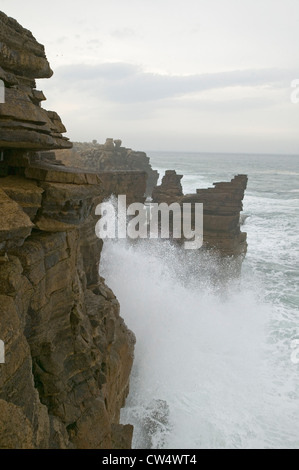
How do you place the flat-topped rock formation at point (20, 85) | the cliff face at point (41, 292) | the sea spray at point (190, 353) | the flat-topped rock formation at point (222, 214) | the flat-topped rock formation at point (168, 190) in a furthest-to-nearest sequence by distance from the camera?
the flat-topped rock formation at point (168, 190), the flat-topped rock formation at point (222, 214), the sea spray at point (190, 353), the flat-topped rock formation at point (20, 85), the cliff face at point (41, 292)

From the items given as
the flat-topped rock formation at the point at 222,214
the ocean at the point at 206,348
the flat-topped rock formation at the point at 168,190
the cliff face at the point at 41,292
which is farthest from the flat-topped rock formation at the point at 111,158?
the cliff face at the point at 41,292

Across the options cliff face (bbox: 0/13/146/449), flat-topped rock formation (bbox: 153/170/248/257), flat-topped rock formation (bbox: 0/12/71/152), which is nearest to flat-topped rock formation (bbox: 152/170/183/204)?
flat-topped rock formation (bbox: 153/170/248/257)

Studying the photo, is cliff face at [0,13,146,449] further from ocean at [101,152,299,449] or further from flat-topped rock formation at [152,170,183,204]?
flat-topped rock formation at [152,170,183,204]

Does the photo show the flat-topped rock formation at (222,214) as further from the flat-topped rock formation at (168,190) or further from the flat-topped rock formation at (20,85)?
the flat-topped rock formation at (20,85)

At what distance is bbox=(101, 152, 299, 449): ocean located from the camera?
420 inches

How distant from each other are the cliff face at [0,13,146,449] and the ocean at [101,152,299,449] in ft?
11.0

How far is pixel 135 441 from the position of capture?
9867 millimetres

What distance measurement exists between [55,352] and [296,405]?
915cm

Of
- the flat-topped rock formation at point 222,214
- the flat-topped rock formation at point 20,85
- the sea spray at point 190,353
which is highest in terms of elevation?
the flat-topped rock formation at point 20,85

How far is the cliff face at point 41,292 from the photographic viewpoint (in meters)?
5.02

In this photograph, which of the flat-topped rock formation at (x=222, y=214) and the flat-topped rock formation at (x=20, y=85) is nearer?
the flat-topped rock formation at (x=20, y=85)

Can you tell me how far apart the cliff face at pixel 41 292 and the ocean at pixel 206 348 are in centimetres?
334

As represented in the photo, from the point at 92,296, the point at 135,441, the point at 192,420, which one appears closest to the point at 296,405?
the point at 192,420

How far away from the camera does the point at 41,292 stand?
20.2 ft
